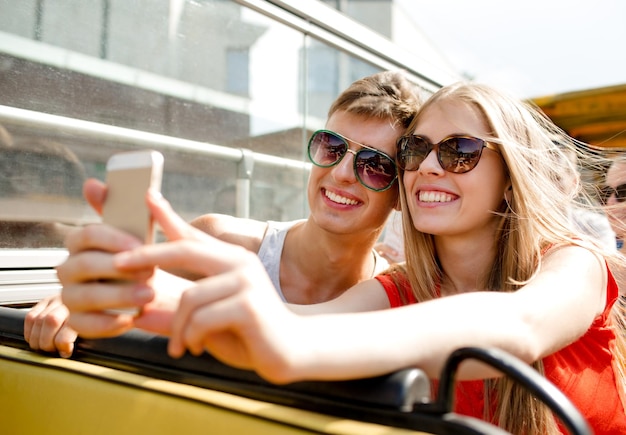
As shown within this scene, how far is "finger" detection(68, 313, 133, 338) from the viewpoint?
77cm

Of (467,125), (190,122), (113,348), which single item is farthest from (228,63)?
(113,348)

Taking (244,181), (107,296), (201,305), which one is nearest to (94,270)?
(107,296)

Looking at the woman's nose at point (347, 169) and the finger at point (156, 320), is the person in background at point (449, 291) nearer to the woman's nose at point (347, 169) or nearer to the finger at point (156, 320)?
the finger at point (156, 320)

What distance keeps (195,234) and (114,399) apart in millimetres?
464

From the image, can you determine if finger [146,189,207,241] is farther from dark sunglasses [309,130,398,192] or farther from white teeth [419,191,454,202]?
dark sunglasses [309,130,398,192]

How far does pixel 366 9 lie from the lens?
1914 centimetres

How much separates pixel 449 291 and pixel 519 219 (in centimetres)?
32

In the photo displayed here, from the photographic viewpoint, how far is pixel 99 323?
0.77 m

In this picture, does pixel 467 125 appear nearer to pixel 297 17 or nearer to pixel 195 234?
pixel 195 234

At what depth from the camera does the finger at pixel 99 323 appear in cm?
77

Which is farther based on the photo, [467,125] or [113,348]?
[467,125]

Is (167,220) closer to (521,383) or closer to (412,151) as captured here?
(521,383)

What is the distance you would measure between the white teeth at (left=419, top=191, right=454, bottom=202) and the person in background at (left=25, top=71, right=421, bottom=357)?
342 mm

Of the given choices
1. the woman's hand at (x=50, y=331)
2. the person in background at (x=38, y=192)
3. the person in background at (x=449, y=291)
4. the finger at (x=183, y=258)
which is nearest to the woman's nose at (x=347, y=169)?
the person in background at (x=449, y=291)
